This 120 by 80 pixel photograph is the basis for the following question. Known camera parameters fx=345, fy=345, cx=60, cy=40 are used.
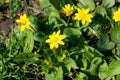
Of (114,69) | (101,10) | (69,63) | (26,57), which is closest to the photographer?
(114,69)

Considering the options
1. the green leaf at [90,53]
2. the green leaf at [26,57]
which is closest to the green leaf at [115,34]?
the green leaf at [90,53]

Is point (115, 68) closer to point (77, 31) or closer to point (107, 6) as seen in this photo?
point (77, 31)

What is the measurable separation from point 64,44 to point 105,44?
1.28 ft

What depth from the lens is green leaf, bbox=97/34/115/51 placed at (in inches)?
128

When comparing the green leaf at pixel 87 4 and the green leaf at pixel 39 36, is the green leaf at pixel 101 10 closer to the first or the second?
the green leaf at pixel 87 4

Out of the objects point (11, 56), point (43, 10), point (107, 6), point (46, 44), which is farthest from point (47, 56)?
point (107, 6)

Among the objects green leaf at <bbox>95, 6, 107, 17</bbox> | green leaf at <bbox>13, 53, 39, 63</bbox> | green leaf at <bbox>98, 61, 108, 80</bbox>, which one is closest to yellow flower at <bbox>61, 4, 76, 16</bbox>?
green leaf at <bbox>95, 6, 107, 17</bbox>

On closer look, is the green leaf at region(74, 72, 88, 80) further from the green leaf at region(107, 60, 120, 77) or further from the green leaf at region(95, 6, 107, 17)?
the green leaf at region(95, 6, 107, 17)

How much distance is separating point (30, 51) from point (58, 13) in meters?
0.47

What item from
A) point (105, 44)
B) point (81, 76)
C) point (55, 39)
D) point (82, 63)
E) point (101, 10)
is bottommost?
point (81, 76)

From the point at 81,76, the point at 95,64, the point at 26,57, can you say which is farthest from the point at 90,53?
the point at 26,57

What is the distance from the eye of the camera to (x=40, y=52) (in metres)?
3.36

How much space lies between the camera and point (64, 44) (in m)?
3.24

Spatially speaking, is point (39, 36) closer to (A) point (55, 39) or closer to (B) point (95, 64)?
(A) point (55, 39)
